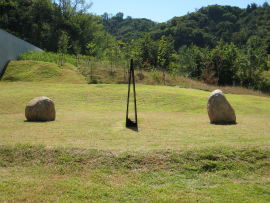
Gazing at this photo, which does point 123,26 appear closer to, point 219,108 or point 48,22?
point 48,22

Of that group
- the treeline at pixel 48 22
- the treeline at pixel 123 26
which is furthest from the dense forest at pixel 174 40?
the treeline at pixel 123 26

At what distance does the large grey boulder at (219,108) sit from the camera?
29.3 ft

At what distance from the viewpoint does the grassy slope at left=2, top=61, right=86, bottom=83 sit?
75.3ft

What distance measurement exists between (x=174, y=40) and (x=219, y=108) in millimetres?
36047

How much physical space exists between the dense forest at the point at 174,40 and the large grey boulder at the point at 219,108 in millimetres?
20028

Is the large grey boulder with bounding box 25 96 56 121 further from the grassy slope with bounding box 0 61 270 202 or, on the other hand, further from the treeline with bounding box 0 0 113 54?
the treeline with bounding box 0 0 113 54

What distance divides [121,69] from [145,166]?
2417 centimetres

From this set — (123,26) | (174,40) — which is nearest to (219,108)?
(174,40)

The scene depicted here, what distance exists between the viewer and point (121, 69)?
2811cm

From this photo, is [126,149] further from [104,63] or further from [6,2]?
[6,2]

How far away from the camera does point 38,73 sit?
23.7m

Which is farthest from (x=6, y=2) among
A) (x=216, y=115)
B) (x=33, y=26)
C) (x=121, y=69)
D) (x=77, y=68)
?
(x=216, y=115)

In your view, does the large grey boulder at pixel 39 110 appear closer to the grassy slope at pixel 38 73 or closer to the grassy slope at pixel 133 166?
the grassy slope at pixel 133 166

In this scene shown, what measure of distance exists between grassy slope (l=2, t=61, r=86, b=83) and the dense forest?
252 inches
